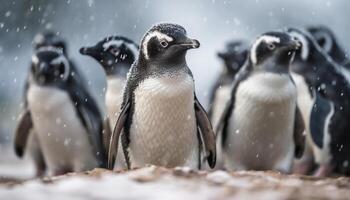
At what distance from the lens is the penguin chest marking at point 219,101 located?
599 centimetres

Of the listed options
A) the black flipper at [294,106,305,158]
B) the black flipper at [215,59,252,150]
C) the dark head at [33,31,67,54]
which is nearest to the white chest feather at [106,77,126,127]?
the black flipper at [215,59,252,150]

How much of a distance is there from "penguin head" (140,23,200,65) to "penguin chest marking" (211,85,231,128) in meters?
1.97

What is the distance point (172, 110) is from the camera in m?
3.98

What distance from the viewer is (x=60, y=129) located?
5723mm

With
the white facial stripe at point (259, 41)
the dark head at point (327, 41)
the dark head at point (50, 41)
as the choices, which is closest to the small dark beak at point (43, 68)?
the dark head at point (50, 41)

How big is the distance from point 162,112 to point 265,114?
995mm

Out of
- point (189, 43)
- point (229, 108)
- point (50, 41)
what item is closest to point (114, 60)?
point (229, 108)

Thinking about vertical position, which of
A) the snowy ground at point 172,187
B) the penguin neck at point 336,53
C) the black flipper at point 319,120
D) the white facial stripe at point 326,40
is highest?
the white facial stripe at point 326,40

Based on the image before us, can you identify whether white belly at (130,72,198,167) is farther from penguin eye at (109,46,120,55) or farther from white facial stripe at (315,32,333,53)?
white facial stripe at (315,32,333,53)

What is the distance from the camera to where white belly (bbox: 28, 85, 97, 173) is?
18.5 ft

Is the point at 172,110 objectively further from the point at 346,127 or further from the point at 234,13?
the point at 234,13

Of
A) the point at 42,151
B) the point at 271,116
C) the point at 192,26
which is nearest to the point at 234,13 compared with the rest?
the point at 192,26

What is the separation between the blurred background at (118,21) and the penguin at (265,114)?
17.9 ft

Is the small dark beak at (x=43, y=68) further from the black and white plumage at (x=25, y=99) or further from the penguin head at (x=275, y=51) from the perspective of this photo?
the penguin head at (x=275, y=51)
